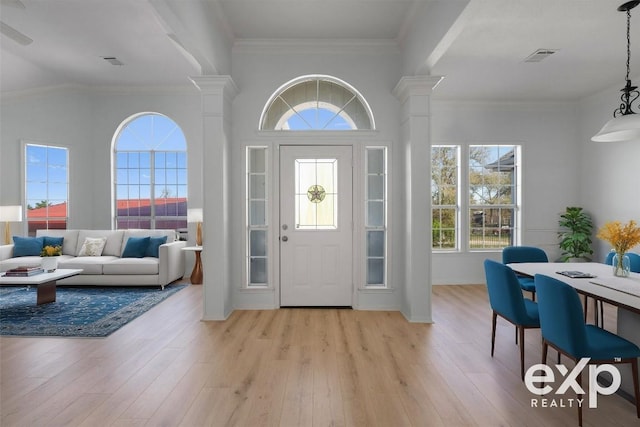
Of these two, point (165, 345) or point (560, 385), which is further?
point (165, 345)

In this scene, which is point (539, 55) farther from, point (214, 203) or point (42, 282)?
point (42, 282)

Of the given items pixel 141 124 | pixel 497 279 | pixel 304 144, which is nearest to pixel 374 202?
pixel 304 144

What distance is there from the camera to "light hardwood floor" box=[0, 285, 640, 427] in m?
2.16

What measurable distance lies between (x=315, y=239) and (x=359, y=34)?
258 centimetres

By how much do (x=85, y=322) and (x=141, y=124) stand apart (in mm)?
4266

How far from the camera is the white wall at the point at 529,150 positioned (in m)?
6.03

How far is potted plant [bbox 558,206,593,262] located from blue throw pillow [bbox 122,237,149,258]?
23.3ft

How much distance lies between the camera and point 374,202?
4.53m

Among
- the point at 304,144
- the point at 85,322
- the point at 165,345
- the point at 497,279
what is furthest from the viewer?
the point at 304,144

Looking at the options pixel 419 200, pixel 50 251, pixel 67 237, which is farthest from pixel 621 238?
pixel 67 237

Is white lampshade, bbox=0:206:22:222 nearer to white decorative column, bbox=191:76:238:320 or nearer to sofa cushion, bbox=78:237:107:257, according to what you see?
sofa cushion, bbox=78:237:107:257

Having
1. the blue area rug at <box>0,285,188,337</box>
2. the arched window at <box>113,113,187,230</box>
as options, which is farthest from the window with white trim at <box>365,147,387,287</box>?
the arched window at <box>113,113,187,230</box>

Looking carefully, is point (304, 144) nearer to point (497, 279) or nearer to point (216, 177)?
point (216, 177)

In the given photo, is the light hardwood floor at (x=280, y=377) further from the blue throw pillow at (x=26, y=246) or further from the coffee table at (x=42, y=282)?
the blue throw pillow at (x=26, y=246)
